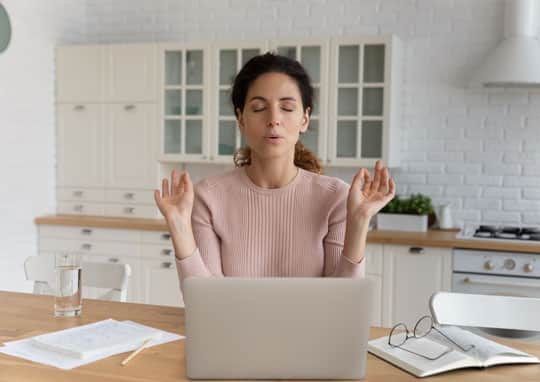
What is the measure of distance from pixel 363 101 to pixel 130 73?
156 centimetres

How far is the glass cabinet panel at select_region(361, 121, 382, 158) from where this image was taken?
3938 mm

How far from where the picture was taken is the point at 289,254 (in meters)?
1.83

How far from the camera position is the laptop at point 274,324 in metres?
1.29

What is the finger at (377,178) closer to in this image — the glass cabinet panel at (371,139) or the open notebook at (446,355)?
the open notebook at (446,355)

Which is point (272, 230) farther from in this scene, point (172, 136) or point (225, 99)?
point (172, 136)

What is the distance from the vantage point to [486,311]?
2.04 metres

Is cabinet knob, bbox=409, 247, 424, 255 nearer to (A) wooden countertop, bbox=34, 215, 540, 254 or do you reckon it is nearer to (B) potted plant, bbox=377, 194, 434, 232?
(A) wooden countertop, bbox=34, 215, 540, 254

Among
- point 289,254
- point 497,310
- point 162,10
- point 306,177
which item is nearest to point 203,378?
point 289,254

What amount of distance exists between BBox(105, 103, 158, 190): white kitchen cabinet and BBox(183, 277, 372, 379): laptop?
312cm

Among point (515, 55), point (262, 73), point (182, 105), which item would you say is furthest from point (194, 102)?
point (262, 73)

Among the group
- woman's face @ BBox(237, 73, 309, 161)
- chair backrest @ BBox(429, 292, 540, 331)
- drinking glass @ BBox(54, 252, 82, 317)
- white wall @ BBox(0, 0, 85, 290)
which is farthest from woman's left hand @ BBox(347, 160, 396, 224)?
white wall @ BBox(0, 0, 85, 290)

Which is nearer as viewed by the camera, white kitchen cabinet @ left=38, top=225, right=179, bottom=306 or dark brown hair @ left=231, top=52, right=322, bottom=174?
dark brown hair @ left=231, top=52, right=322, bottom=174

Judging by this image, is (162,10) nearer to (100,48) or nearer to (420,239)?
(100,48)

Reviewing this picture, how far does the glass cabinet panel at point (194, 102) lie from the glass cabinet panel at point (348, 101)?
0.92 m
